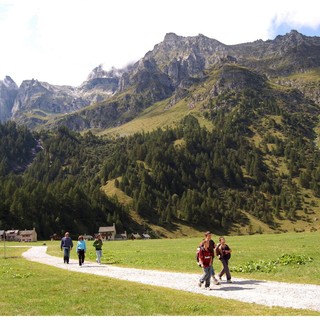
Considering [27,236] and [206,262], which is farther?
[27,236]

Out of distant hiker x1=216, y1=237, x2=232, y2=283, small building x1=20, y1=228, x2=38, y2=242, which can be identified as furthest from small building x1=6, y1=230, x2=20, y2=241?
distant hiker x1=216, y1=237, x2=232, y2=283

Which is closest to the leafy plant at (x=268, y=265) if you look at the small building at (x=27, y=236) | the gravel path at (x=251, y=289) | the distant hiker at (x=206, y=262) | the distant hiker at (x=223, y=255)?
the gravel path at (x=251, y=289)

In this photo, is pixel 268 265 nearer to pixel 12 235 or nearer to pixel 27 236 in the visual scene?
pixel 27 236

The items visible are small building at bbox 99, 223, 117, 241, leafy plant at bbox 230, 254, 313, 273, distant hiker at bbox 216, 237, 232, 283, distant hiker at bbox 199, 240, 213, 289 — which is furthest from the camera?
small building at bbox 99, 223, 117, 241

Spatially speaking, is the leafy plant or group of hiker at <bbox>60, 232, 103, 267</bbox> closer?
the leafy plant

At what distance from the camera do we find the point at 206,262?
25.7m

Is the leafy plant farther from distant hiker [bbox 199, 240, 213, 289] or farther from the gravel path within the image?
distant hiker [bbox 199, 240, 213, 289]

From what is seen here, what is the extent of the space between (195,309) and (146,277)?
1382 centimetres

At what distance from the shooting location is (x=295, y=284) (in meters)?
25.3

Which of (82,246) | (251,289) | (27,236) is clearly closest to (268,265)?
(251,289)

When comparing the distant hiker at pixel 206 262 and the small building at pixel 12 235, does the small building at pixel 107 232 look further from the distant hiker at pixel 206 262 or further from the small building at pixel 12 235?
the distant hiker at pixel 206 262

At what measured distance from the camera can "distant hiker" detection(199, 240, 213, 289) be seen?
25219 mm
